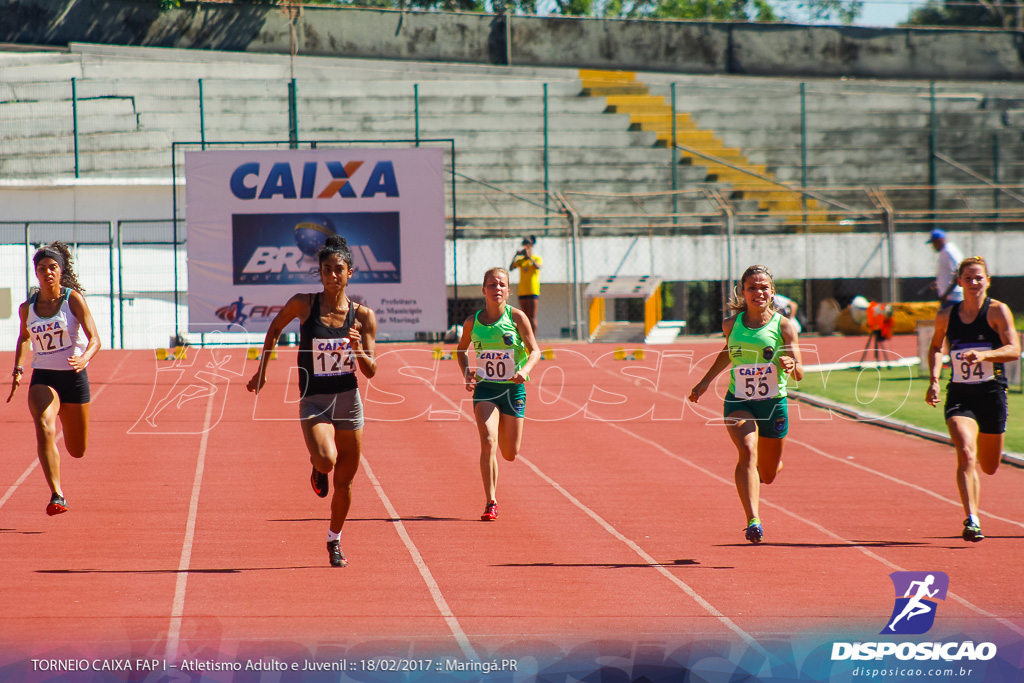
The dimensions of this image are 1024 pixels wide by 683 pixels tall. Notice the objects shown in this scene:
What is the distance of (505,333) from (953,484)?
4530mm

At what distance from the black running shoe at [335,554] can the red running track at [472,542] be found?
0.21 ft

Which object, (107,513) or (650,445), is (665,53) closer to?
(650,445)

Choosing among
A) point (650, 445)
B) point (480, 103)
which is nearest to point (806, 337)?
point (480, 103)

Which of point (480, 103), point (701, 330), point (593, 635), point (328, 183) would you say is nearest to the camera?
point (593, 635)

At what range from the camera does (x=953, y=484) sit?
10508 mm

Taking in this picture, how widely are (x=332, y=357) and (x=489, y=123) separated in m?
26.8

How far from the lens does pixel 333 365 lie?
6.91 metres

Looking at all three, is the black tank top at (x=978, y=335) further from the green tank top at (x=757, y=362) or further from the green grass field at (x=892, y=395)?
the green grass field at (x=892, y=395)

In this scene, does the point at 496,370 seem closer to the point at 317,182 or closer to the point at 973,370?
the point at 973,370

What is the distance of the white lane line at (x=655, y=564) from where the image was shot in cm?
593

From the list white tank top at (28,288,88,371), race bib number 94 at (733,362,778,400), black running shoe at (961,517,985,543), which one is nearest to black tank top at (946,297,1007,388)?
black running shoe at (961,517,985,543)

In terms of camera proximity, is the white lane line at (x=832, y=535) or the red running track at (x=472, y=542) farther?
Answer: the white lane line at (x=832, y=535)

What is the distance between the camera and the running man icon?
612 cm

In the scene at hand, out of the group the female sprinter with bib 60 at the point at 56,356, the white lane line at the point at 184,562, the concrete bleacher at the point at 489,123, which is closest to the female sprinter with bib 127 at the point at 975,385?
the white lane line at the point at 184,562
